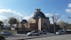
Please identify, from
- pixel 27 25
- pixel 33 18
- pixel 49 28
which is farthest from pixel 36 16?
pixel 49 28

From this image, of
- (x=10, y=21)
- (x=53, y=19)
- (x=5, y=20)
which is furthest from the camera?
(x=10, y=21)

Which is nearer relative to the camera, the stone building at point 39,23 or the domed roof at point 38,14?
the stone building at point 39,23

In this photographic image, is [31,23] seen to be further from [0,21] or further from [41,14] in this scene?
[0,21]

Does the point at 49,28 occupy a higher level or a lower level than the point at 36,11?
lower

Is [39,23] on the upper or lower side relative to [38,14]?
lower

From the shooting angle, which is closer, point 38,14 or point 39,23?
point 39,23

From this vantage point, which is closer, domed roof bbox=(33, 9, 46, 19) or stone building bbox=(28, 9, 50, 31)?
stone building bbox=(28, 9, 50, 31)

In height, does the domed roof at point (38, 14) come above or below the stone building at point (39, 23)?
above

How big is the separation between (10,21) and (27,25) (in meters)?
→ 32.3

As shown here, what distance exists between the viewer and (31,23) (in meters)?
102

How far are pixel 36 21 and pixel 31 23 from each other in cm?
413

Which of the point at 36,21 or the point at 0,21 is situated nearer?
the point at 36,21

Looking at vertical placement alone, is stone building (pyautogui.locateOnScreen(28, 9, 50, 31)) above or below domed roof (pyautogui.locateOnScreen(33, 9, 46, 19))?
below

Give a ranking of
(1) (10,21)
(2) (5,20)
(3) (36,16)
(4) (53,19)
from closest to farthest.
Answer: (4) (53,19)
(3) (36,16)
(2) (5,20)
(1) (10,21)
